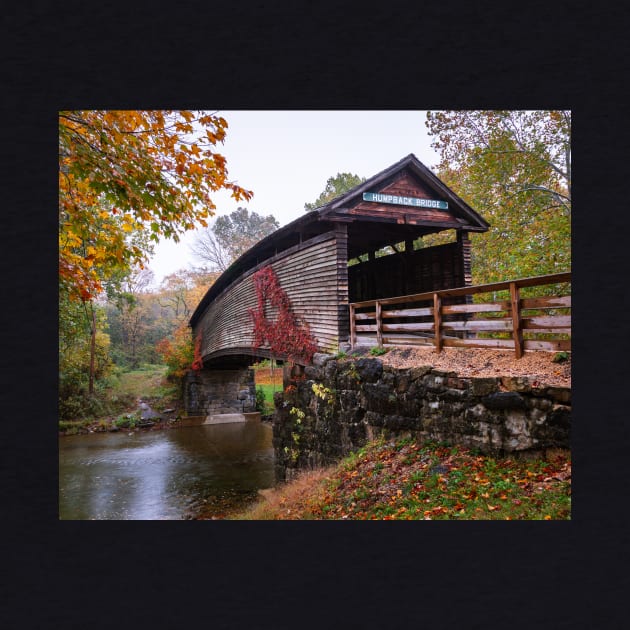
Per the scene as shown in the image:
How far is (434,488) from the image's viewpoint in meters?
4.55

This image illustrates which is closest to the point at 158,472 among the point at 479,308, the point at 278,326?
the point at 278,326

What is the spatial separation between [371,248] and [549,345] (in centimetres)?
861

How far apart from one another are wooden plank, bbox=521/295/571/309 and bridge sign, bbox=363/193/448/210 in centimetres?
465

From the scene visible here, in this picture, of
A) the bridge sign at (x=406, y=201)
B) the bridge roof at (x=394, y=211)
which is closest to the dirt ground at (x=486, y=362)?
the bridge roof at (x=394, y=211)

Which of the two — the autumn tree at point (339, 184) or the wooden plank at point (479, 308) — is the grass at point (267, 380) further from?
the wooden plank at point (479, 308)

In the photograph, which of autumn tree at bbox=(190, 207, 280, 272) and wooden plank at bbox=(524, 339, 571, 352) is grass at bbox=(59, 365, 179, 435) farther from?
wooden plank at bbox=(524, 339, 571, 352)

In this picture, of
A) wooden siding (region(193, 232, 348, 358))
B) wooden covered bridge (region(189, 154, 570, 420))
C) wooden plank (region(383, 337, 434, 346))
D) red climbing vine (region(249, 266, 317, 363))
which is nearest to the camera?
wooden plank (region(383, 337, 434, 346))

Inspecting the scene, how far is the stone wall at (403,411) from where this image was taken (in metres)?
4.30

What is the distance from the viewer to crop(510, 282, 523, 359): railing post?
488 cm

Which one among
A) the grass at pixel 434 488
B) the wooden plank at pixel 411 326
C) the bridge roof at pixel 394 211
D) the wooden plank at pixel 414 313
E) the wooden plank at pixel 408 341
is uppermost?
the bridge roof at pixel 394 211

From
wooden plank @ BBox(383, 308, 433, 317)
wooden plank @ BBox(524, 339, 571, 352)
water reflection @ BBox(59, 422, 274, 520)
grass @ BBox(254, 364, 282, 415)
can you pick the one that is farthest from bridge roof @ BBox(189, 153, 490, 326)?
grass @ BBox(254, 364, 282, 415)

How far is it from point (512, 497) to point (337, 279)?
543 cm

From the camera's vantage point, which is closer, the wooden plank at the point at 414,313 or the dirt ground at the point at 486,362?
the dirt ground at the point at 486,362
